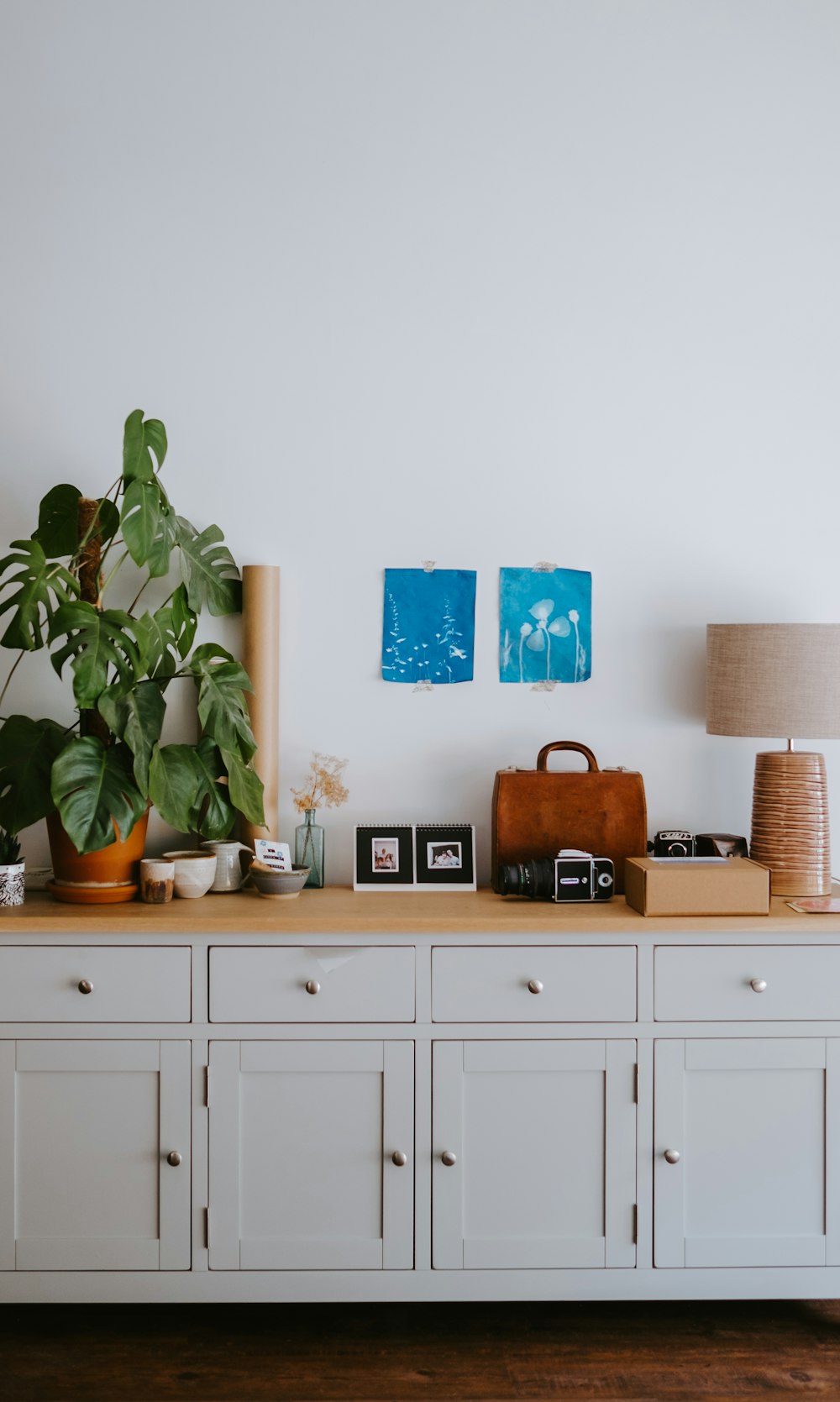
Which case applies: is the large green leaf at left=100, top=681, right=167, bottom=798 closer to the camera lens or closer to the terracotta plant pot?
the terracotta plant pot

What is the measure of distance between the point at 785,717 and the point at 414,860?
91 cm

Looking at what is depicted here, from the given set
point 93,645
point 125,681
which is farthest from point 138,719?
point 93,645

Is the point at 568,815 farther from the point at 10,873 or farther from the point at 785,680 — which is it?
the point at 10,873

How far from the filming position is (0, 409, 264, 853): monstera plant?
A: 2.19 meters

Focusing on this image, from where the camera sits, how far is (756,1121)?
2250mm

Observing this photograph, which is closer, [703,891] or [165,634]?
[703,891]

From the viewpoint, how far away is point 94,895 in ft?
7.67

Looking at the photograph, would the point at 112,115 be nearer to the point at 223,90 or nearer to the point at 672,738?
the point at 223,90

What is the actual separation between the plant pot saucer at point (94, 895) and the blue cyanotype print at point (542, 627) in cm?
104

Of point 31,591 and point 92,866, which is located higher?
point 31,591

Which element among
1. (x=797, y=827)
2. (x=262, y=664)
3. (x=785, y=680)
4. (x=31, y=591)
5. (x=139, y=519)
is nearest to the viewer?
(x=31, y=591)

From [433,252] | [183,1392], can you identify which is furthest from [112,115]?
[183,1392]

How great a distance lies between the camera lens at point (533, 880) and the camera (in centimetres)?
239

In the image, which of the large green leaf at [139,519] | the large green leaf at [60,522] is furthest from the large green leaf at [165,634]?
the large green leaf at [60,522]
